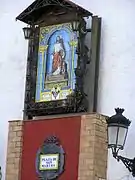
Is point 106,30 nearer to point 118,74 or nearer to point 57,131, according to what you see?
point 118,74

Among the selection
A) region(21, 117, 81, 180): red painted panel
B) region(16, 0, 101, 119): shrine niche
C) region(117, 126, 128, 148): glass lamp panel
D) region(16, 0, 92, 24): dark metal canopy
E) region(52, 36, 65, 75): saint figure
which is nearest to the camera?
region(117, 126, 128, 148): glass lamp panel

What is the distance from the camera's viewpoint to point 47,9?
8.91m

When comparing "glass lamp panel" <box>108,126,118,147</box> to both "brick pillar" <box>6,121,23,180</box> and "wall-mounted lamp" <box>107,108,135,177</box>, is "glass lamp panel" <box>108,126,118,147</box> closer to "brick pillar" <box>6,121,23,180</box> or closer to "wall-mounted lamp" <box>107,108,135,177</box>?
"wall-mounted lamp" <box>107,108,135,177</box>

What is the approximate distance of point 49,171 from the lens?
827cm

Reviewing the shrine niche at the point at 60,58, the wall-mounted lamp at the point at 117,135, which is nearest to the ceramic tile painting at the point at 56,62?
the shrine niche at the point at 60,58

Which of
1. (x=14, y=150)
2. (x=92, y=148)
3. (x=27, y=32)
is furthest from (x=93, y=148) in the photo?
(x=27, y=32)

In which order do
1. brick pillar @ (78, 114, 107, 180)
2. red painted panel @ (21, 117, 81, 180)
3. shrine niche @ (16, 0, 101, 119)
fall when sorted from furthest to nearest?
shrine niche @ (16, 0, 101, 119), red painted panel @ (21, 117, 81, 180), brick pillar @ (78, 114, 107, 180)

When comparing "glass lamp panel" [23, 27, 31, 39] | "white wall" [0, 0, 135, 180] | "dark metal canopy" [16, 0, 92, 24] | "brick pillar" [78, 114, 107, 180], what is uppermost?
"dark metal canopy" [16, 0, 92, 24]

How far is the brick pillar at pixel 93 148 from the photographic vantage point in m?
7.89

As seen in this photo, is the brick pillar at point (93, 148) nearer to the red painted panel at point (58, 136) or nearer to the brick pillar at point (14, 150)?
the red painted panel at point (58, 136)

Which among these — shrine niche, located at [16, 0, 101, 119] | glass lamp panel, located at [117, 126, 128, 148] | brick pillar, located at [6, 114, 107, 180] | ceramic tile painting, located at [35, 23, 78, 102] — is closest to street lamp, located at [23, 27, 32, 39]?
shrine niche, located at [16, 0, 101, 119]

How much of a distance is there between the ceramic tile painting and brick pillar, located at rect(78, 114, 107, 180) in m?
0.58

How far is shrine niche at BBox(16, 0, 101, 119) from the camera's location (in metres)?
8.31

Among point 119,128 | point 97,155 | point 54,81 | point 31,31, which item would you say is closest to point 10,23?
point 31,31
